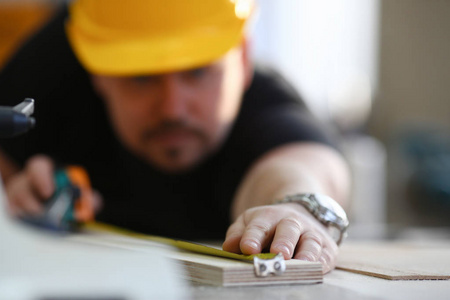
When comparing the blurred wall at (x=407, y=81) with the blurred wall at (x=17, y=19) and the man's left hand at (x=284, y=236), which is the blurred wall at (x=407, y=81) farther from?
the man's left hand at (x=284, y=236)

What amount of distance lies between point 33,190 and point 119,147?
→ 352mm

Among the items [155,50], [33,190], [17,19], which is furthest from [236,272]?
[17,19]

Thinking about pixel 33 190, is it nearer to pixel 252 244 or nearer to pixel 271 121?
pixel 271 121

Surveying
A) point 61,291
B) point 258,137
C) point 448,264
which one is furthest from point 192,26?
point 61,291

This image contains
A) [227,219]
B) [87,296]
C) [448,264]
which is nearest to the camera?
[87,296]

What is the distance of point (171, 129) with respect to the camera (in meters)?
1.35

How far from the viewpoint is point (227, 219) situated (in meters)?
1.55

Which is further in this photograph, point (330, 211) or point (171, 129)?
point (171, 129)

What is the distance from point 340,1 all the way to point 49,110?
3.60 meters

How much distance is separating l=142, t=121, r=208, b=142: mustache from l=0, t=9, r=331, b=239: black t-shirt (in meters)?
0.14

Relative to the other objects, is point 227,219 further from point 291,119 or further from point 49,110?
point 49,110

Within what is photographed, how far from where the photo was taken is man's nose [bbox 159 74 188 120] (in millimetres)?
1288

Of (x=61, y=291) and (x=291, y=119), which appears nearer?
(x=61, y=291)

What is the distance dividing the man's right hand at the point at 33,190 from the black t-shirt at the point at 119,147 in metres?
0.23
